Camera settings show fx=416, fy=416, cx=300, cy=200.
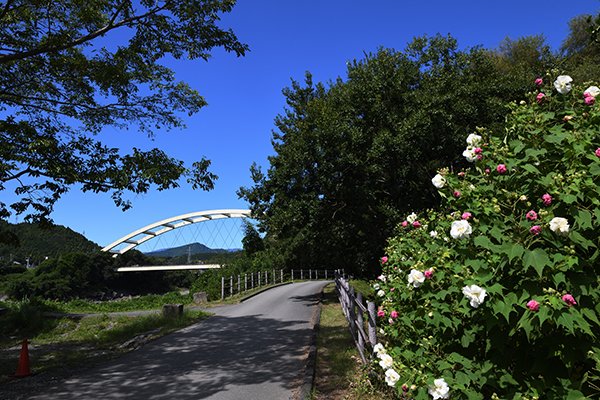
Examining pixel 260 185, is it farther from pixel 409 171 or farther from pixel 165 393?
pixel 165 393

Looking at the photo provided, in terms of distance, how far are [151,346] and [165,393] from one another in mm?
4206

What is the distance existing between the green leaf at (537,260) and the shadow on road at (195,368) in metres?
5.05

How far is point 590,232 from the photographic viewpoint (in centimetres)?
209

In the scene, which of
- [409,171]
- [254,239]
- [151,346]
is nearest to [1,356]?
[151,346]

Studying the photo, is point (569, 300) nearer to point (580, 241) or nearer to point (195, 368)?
point (580, 241)

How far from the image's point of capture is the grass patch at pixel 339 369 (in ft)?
17.8

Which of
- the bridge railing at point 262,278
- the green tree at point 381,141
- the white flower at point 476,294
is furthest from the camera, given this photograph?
the bridge railing at point 262,278

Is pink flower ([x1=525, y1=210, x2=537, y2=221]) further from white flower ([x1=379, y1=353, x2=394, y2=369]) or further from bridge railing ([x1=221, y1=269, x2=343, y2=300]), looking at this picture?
bridge railing ([x1=221, y1=269, x2=343, y2=300])

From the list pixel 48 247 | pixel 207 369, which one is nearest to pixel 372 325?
pixel 207 369

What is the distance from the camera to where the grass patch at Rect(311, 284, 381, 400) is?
541cm

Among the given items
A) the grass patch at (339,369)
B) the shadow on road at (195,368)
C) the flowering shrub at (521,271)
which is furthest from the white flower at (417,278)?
the shadow on road at (195,368)

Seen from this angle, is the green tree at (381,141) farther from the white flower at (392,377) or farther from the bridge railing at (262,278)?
the white flower at (392,377)

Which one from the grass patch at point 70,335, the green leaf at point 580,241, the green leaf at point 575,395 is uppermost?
the green leaf at point 580,241

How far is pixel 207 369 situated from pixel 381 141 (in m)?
10.9
